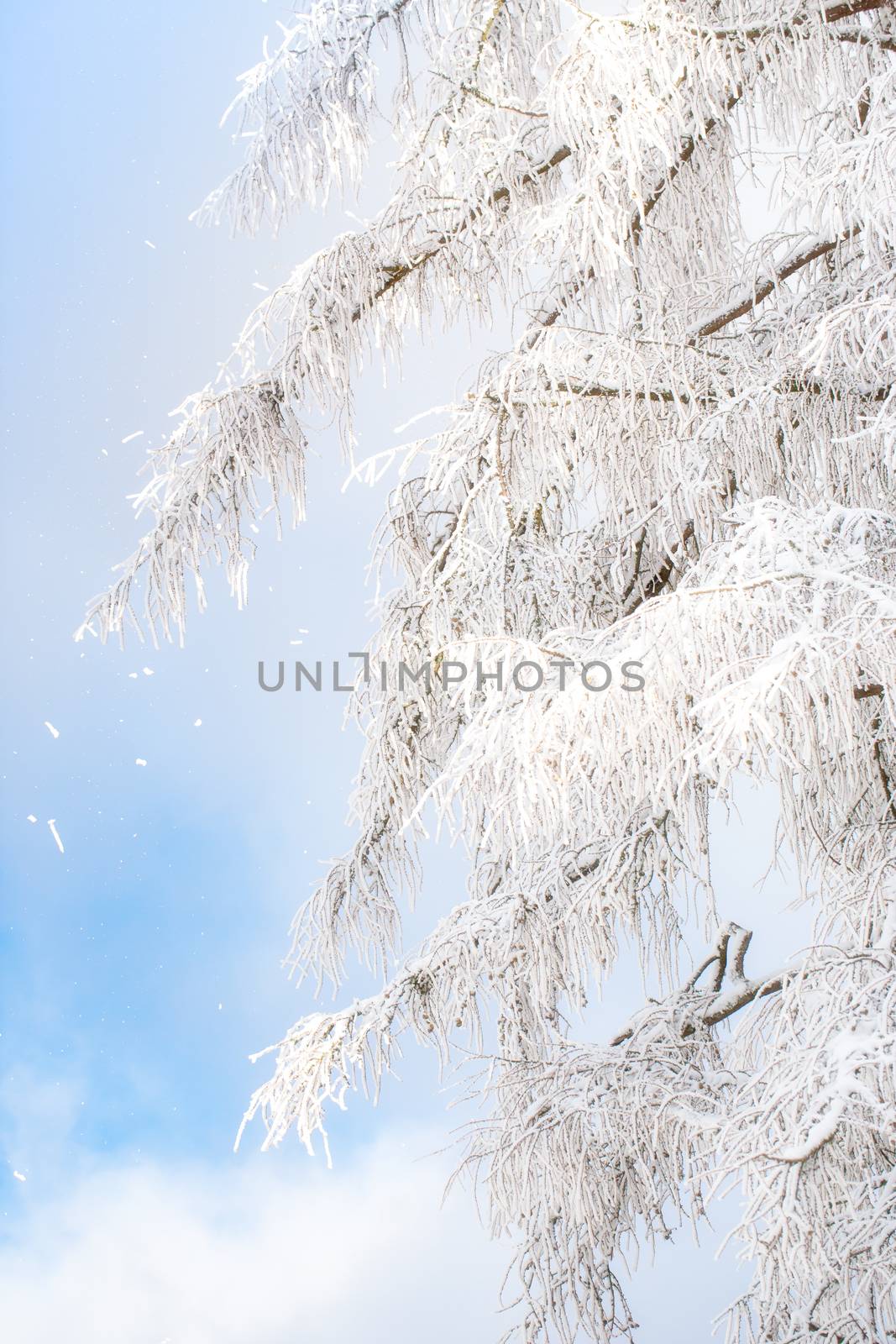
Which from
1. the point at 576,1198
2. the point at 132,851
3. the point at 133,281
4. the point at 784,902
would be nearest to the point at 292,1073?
the point at 576,1198

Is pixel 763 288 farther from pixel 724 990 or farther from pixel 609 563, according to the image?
pixel 724 990

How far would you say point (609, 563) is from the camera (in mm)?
2830

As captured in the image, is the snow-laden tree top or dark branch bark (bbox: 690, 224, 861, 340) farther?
dark branch bark (bbox: 690, 224, 861, 340)

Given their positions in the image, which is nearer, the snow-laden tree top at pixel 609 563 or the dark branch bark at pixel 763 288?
the snow-laden tree top at pixel 609 563

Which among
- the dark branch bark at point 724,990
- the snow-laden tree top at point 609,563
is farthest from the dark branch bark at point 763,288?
the dark branch bark at point 724,990

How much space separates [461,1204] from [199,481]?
10.7ft

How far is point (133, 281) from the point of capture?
685cm

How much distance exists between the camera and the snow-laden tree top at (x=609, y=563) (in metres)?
1.42

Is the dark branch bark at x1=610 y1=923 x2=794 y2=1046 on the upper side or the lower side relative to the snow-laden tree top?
lower

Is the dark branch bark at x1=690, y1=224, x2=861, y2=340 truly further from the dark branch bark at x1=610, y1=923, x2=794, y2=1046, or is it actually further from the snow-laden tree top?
the dark branch bark at x1=610, y1=923, x2=794, y2=1046

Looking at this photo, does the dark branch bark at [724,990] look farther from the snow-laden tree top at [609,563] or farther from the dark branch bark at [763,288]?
the dark branch bark at [763,288]

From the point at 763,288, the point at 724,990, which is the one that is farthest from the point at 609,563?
the point at 724,990

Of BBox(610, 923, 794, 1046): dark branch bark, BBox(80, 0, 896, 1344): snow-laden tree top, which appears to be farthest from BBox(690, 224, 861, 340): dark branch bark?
BBox(610, 923, 794, 1046): dark branch bark

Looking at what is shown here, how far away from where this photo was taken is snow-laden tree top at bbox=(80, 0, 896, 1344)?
4.66ft
